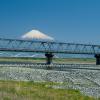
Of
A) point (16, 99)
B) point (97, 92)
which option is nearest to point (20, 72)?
point (97, 92)

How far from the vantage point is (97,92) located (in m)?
40.9

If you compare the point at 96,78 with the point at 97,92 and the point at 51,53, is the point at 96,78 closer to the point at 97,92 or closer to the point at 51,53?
the point at 97,92

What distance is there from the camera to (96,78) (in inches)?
2586

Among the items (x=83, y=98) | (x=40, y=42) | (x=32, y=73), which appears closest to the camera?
(x=83, y=98)

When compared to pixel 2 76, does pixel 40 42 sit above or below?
above

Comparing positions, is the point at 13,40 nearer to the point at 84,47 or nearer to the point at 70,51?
the point at 70,51

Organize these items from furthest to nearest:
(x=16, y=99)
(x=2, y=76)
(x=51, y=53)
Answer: (x=51, y=53)
(x=2, y=76)
(x=16, y=99)

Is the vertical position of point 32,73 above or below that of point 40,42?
below

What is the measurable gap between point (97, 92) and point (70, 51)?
87.5 m

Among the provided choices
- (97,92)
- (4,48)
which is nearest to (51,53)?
(4,48)

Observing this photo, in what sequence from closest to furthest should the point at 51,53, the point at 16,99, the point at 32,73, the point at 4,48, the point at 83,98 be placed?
1. the point at 16,99
2. the point at 83,98
3. the point at 32,73
4. the point at 4,48
5. the point at 51,53

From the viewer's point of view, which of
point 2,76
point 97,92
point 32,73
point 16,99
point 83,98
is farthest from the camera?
point 32,73

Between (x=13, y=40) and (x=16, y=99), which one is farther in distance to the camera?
(x=13, y=40)

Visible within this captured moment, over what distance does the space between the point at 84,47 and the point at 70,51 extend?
16.4 metres
